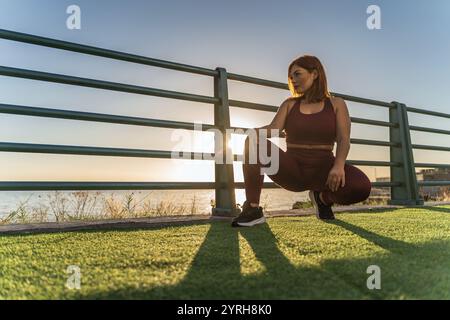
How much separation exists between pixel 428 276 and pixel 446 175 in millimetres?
6255

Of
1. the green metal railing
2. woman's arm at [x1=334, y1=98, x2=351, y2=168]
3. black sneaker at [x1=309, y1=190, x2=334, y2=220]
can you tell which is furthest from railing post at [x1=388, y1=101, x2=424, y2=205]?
woman's arm at [x1=334, y1=98, x2=351, y2=168]

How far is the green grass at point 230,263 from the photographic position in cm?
106

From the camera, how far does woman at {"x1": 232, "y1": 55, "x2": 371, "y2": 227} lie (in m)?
2.37

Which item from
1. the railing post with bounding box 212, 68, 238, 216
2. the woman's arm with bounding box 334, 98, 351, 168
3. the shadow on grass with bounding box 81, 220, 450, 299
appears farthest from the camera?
the railing post with bounding box 212, 68, 238, 216

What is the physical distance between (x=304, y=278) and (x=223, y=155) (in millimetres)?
1954

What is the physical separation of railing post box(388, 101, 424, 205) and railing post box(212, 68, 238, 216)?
2367 millimetres

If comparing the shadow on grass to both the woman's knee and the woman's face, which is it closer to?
the woman's knee

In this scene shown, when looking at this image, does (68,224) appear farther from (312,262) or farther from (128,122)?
(312,262)

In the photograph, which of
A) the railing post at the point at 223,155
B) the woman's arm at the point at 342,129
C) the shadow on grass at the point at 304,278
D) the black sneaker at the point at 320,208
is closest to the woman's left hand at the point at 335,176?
the woman's arm at the point at 342,129

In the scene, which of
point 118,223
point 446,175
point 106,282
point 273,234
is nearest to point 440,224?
point 273,234

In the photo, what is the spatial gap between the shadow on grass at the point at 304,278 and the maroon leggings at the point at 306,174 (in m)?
0.74

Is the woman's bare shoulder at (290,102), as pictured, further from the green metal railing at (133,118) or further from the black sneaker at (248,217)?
the green metal railing at (133,118)

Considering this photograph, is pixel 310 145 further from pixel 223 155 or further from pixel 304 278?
pixel 304 278

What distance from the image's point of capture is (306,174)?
2422 mm
